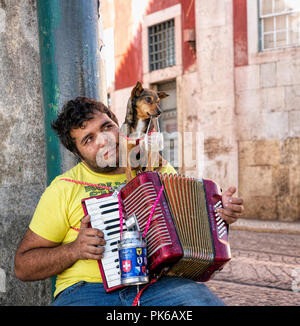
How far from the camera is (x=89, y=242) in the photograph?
2.10 metres

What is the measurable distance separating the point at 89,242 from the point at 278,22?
10.5 metres

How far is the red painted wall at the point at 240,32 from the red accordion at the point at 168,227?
959 cm

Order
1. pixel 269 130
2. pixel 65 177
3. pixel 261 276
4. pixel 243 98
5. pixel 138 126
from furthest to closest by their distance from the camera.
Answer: pixel 243 98 → pixel 269 130 → pixel 261 276 → pixel 138 126 → pixel 65 177

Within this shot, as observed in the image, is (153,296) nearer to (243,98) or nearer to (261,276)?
(261,276)

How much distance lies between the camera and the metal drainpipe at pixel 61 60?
9.77 feet

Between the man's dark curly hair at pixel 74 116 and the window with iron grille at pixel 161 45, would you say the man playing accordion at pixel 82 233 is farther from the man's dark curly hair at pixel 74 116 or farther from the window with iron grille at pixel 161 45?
the window with iron grille at pixel 161 45

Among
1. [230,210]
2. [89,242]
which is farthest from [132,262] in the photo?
[230,210]

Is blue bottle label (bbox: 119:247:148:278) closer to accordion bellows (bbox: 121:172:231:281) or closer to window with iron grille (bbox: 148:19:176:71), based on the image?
accordion bellows (bbox: 121:172:231:281)

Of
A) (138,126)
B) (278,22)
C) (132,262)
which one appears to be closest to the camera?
(132,262)

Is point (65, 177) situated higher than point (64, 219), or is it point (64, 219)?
point (65, 177)

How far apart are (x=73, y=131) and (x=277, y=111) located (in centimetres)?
901

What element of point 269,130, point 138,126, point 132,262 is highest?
point 269,130

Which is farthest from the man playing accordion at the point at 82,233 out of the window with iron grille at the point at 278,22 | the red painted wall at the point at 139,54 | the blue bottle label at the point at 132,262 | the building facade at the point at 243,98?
the red painted wall at the point at 139,54

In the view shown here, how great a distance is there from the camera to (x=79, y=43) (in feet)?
9.96
